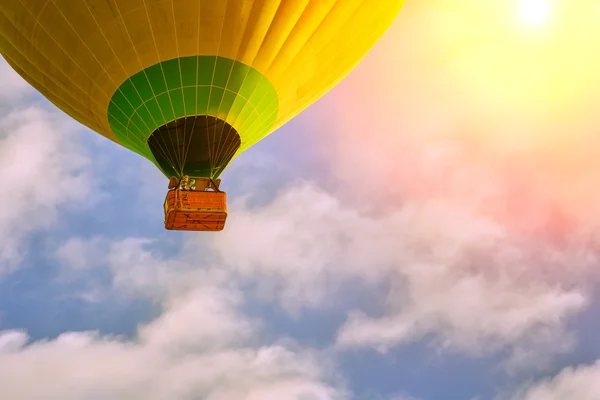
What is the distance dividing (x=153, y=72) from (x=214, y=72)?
3.44 ft

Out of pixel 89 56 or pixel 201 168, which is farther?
pixel 201 168

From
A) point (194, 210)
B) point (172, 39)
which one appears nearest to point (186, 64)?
point (172, 39)

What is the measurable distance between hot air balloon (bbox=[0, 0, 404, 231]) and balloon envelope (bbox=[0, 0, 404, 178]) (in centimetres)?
2

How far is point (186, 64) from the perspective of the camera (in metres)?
12.4

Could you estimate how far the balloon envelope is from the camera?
1213 cm

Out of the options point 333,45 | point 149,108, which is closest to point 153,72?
point 149,108

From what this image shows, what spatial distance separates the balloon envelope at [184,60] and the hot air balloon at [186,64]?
18 millimetres

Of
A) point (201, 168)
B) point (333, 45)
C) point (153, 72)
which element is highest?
point (333, 45)

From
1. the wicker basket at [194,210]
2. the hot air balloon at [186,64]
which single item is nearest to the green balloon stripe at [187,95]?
the hot air balloon at [186,64]

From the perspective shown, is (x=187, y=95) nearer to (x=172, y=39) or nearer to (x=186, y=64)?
(x=186, y=64)

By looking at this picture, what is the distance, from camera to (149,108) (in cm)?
1273

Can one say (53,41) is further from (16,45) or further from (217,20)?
(217,20)

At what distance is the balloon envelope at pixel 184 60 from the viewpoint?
12.1m

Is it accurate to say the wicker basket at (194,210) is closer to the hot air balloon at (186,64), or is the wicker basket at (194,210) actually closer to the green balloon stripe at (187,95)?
the hot air balloon at (186,64)
